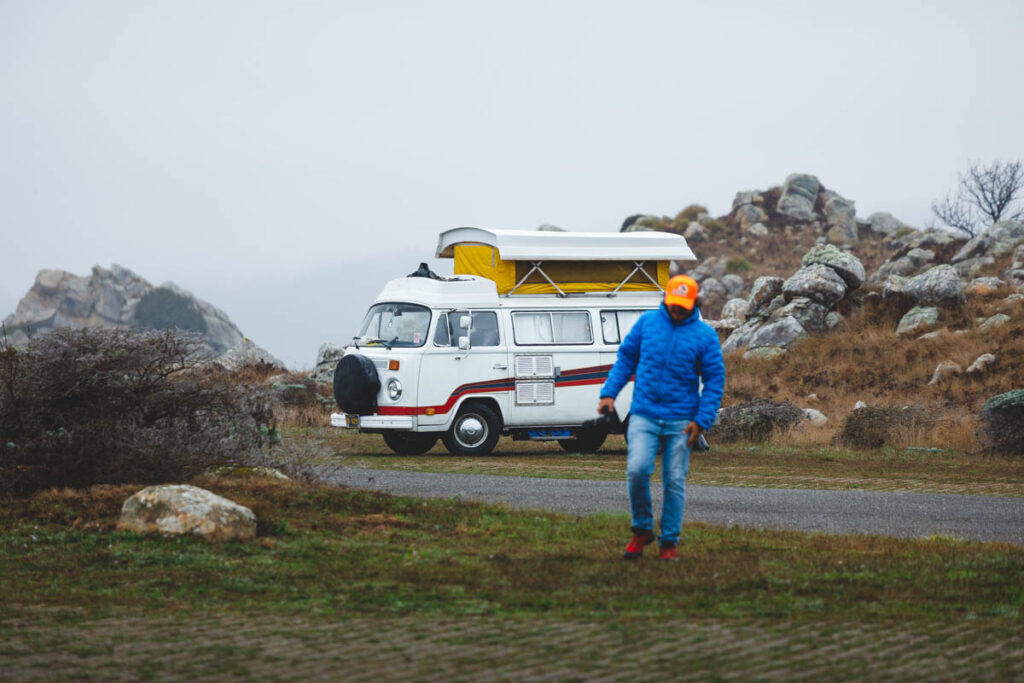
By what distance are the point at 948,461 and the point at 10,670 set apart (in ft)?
54.6

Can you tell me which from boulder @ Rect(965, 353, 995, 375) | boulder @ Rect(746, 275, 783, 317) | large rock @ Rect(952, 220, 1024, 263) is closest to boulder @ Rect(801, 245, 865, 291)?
boulder @ Rect(746, 275, 783, 317)

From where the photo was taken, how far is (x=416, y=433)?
2130 centimetres

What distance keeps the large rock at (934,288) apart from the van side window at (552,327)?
2129 centimetres

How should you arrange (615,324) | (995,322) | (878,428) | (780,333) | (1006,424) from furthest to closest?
(780,333), (995,322), (878,428), (615,324), (1006,424)

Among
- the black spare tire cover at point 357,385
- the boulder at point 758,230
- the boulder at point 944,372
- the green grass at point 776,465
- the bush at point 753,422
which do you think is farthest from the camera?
the boulder at point 758,230

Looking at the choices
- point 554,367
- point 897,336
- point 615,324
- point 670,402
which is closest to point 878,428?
point 615,324

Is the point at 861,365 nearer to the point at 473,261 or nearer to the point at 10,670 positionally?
the point at 473,261

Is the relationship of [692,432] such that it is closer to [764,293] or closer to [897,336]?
[897,336]

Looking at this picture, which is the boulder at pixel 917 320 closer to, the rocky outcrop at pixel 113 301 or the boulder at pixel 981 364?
the boulder at pixel 981 364

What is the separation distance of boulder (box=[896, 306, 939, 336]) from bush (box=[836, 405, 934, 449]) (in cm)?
1512

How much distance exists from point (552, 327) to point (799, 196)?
55.8 metres

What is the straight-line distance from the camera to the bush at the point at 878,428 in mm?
22375

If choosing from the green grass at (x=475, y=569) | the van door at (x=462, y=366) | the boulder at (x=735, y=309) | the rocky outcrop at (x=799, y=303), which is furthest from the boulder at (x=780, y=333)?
the green grass at (x=475, y=569)

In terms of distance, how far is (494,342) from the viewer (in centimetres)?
2083
